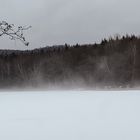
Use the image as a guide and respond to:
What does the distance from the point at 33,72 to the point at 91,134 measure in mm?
21248

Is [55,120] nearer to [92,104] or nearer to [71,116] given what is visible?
[71,116]

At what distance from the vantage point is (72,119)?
56.7 inches

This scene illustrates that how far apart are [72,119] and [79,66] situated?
2009cm

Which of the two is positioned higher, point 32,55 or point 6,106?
point 32,55

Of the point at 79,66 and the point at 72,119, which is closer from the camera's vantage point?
the point at 72,119

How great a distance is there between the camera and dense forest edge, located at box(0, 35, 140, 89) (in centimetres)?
1802

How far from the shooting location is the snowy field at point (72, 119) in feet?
4.15

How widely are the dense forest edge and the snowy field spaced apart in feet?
48.4

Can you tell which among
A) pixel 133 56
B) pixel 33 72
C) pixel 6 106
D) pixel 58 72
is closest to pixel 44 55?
pixel 33 72

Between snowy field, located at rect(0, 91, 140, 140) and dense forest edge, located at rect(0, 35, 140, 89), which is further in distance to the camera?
dense forest edge, located at rect(0, 35, 140, 89)

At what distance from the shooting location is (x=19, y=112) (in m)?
1.62

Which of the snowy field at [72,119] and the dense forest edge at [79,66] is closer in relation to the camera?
the snowy field at [72,119]

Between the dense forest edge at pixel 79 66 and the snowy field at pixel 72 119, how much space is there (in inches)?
581

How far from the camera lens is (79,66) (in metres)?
21.5
